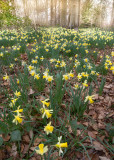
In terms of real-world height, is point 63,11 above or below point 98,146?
above

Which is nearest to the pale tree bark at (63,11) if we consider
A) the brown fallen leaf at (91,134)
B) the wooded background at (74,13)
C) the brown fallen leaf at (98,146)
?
the wooded background at (74,13)

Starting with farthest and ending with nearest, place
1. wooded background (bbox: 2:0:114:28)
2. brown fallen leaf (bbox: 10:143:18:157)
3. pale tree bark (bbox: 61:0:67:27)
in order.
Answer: pale tree bark (bbox: 61:0:67:27)
wooded background (bbox: 2:0:114:28)
brown fallen leaf (bbox: 10:143:18:157)

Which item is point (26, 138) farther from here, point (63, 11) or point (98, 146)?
point (63, 11)

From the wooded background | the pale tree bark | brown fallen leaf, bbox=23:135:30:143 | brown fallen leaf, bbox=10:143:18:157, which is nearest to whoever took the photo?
brown fallen leaf, bbox=10:143:18:157

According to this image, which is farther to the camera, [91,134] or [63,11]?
[63,11]

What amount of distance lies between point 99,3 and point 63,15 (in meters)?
3.92

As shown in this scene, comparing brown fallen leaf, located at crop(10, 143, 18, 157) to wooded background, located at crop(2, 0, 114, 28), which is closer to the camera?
brown fallen leaf, located at crop(10, 143, 18, 157)

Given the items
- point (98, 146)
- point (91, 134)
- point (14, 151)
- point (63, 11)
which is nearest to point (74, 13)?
A: point (63, 11)

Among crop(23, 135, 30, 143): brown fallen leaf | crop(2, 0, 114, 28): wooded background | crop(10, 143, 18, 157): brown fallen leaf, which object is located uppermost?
crop(2, 0, 114, 28): wooded background

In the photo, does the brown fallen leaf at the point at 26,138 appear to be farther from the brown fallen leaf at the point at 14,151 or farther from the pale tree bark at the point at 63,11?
the pale tree bark at the point at 63,11

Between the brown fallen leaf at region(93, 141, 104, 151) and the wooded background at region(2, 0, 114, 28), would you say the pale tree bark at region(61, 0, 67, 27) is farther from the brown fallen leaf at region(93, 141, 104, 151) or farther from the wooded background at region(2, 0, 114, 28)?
the brown fallen leaf at region(93, 141, 104, 151)

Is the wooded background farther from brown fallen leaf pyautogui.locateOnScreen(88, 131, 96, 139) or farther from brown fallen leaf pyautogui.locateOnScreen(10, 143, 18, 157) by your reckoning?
brown fallen leaf pyautogui.locateOnScreen(10, 143, 18, 157)

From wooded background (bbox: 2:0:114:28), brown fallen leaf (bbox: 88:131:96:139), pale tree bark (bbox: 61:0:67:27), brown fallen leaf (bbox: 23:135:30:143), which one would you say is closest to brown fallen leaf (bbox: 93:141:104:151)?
brown fallen leaf (bbox: 88:131:96:139)

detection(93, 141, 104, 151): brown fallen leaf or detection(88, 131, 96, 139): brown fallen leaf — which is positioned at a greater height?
detection(88, 131, 96, 139): brown fallen leaf
